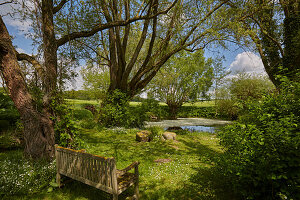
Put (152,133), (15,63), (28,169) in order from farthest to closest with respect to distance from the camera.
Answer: (152,133) → (15,63) → (28,169)

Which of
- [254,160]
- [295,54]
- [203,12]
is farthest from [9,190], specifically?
[295,54]

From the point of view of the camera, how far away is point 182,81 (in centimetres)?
1905

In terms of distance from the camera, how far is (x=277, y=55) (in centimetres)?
1098

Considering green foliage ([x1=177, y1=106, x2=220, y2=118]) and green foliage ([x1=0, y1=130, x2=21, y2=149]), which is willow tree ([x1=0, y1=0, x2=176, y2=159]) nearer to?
green foliage ([x1=0, y1=130, x2=21, y2=149])

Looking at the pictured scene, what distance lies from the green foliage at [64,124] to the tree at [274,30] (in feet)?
30.2

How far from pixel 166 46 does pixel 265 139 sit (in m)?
9.25

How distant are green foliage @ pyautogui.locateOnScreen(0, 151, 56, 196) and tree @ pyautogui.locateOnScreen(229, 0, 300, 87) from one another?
10.4 m

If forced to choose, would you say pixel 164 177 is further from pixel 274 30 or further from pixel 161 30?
pixel 274 30

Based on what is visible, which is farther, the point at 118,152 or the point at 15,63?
the point at 118,152

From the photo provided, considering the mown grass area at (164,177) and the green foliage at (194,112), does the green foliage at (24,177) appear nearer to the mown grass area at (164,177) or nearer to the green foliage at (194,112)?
the mown grass area at (164,177)

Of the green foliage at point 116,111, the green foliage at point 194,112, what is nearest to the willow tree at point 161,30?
the green foliage at point 116,111

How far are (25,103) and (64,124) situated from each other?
3.84 feet

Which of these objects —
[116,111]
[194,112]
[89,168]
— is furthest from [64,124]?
[194,112]

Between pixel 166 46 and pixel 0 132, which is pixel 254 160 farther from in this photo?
pixel 166 46
